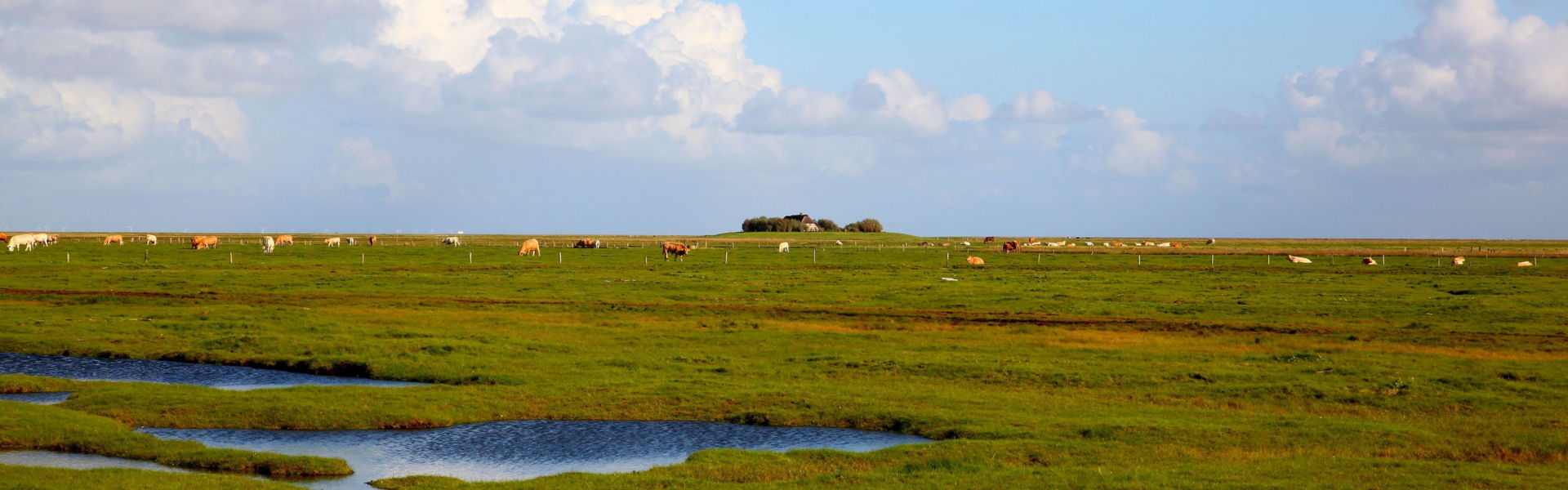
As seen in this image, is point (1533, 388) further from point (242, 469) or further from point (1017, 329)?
point (242, 469)

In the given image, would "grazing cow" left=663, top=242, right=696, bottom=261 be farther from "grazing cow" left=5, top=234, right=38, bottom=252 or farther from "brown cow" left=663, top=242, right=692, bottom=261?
"grazing cow" left=5, top=234, right=38, bottom=252

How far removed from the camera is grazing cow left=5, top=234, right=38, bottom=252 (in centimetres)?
10388

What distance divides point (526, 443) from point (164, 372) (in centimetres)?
1631

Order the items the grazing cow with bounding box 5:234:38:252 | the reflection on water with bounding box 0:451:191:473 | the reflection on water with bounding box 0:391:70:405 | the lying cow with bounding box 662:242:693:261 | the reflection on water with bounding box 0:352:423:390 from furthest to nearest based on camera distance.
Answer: the lying cow with bounding box 662:242:693:261
the grazing cow with bounding box 5:234:38:252
the reflection on water with bounding box 0:352:423:390
the reflection on water with bounding box 0:391:70:405
the reflection on water with bounding box 0:451:191:473

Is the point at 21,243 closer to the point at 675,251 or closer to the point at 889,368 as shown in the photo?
the point at 675,251

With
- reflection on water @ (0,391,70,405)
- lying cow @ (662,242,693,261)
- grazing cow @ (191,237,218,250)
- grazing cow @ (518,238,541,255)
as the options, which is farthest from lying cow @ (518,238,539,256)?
reflection on water @ (0,391,70,405)

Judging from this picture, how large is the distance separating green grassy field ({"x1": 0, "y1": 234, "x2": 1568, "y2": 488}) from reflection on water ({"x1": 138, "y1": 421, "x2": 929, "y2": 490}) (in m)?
0.81

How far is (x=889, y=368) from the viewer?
107ft

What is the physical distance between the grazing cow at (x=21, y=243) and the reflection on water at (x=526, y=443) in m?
98.2

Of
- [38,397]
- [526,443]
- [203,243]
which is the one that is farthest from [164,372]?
[203,243]

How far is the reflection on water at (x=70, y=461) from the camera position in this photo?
1988 cm

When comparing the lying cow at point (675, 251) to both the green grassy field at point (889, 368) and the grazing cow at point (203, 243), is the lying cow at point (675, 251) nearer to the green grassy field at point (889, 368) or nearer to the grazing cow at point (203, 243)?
the green grassy field at point (889, 368)

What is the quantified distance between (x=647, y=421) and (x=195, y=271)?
189 ft

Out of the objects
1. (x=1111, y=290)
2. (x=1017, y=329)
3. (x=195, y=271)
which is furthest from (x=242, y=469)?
(x=195, y=271)
